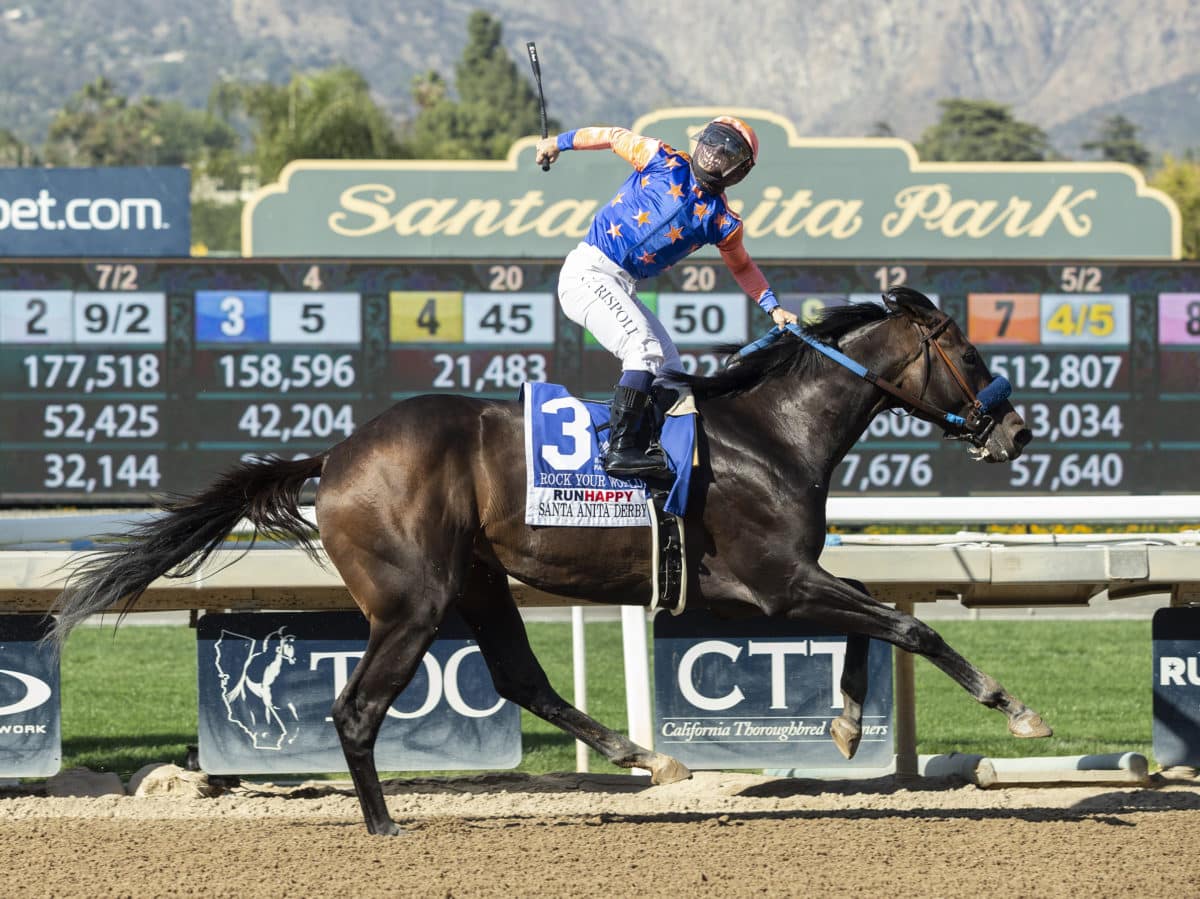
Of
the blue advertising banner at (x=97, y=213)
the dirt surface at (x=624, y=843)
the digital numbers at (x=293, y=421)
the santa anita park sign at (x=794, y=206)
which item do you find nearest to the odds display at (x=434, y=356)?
the digital numbers at (x=293, y=421)

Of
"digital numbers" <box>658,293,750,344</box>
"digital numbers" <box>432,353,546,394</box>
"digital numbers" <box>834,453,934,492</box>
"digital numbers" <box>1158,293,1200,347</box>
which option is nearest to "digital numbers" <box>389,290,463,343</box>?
"digital numbers" <box>432,353,546,394</box>

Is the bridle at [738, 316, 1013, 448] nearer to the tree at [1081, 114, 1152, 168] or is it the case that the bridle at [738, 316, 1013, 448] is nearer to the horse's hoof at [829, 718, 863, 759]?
the horse's hoof at [829, 718, 863, 759]

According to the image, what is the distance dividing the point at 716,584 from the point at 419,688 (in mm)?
1628

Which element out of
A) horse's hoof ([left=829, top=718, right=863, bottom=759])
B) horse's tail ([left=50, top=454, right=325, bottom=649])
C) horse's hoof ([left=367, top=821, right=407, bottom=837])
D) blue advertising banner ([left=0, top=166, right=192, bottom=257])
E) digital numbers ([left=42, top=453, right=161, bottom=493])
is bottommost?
horse's hoof ([left=367, top=821, right=407, bottom=837])

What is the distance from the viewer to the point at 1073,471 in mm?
11555

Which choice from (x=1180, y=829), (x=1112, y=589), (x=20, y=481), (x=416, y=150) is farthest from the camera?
(x=416, y=150)

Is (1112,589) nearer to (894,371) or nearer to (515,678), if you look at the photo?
(894,371)

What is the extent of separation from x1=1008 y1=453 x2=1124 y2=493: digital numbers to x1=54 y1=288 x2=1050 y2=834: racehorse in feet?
20.5

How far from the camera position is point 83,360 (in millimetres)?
11211

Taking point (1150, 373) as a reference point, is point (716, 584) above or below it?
below

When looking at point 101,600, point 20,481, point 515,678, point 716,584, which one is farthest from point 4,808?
point 20,481

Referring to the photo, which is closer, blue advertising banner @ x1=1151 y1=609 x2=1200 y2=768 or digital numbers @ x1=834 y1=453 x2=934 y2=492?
blue advertising banner @ x1=1151 y1=609 x2=1200 y2=768

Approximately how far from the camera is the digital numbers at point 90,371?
11164mm

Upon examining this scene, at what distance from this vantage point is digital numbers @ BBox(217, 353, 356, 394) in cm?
1128
